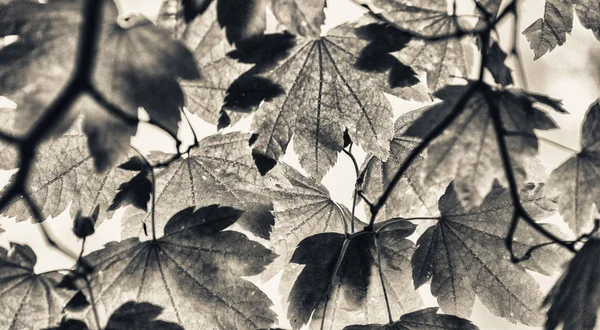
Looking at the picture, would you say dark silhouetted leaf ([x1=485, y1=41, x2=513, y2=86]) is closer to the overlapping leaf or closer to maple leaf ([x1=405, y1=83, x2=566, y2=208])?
maple leaf ([x1=405, y1=83, x2=566, y2=208])

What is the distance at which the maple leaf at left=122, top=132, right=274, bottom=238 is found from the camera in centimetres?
134

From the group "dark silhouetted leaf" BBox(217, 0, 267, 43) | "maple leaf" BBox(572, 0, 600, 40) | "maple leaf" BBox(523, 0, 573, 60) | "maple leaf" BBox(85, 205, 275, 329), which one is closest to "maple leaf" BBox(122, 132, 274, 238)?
"maple leaf" BBox(85, 205, 275, 329)

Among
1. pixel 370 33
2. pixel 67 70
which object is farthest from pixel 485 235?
pixel 67 70

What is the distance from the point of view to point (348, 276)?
4.80ft

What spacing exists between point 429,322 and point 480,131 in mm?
521

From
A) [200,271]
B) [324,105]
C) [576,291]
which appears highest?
[324,105]

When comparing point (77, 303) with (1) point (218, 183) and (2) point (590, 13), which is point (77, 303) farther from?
(2) point (590, 13)

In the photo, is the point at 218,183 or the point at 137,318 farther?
the point at 218,183

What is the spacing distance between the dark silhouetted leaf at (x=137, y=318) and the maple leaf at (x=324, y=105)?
0.39 m

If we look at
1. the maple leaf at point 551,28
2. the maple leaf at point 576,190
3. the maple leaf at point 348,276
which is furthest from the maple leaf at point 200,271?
the maple leaf at point 551,28

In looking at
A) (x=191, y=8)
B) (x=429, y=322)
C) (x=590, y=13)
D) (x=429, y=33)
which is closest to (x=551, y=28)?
(x=590, y=13)

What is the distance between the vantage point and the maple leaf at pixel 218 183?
134 centimetres

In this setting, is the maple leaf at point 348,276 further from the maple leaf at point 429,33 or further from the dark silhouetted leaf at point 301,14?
the dark silhouetted leaf at point 301,14

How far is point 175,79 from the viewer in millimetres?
1012
